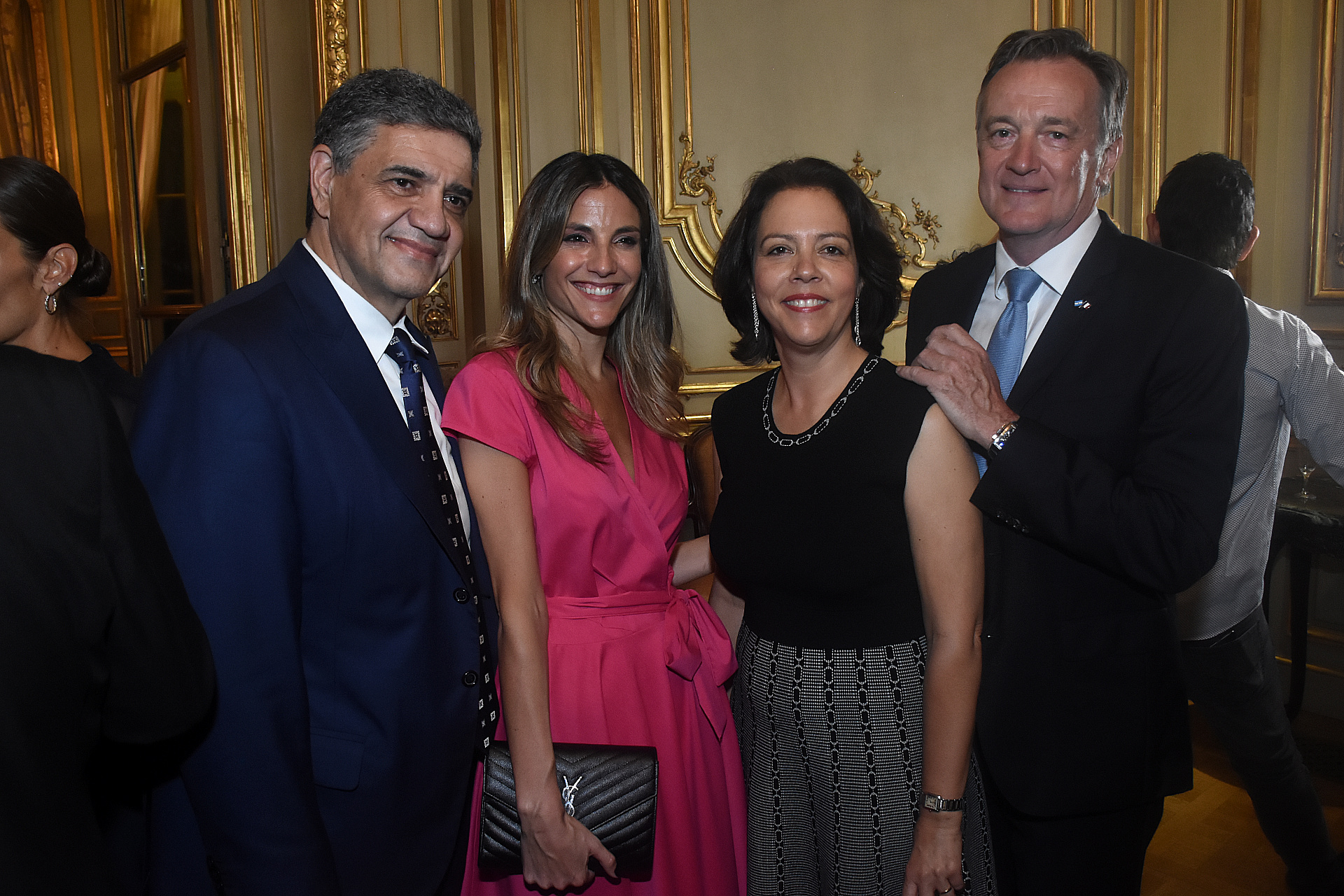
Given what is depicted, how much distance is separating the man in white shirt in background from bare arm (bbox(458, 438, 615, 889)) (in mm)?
1878

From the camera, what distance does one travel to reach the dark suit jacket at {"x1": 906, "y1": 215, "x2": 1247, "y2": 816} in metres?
1.44

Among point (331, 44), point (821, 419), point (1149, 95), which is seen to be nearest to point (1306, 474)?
point (1149, 95)

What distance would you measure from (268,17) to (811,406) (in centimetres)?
279

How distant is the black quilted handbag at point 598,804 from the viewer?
144cm

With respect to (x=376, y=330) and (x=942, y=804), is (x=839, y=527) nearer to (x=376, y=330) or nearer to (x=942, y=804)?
(x=942, y=804)

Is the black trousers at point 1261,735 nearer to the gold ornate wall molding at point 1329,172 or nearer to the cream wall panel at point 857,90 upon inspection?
the gold ornate wall molding at point 1329,172

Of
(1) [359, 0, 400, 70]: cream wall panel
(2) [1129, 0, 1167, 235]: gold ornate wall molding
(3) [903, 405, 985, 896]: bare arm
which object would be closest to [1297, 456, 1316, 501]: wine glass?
(2) [1129, 0, 1167, 235]: gold ornate wall molding

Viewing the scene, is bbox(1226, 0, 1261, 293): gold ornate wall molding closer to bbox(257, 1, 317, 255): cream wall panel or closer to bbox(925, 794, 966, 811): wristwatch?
bbox(925, 794, 966, 811): wristwatch

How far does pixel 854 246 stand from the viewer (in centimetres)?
168

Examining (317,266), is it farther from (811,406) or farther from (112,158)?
(112,158)

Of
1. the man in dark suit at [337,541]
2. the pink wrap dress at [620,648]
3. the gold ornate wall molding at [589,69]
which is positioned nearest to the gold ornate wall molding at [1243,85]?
the gold ornate wall molding at [589,69]

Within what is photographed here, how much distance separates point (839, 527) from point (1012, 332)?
1.66ft

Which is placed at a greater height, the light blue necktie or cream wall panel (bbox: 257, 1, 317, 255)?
cream wall panel (bbox: 257, 1, 317, 255)

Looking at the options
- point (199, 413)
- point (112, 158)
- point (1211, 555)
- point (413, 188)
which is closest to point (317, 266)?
point (413, 188)
